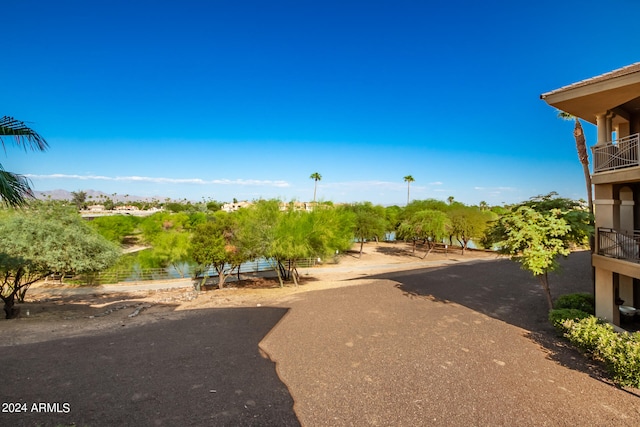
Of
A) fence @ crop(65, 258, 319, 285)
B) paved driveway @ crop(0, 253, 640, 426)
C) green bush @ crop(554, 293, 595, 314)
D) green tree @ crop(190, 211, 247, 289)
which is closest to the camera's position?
paved driveway @ crop(0, 253, 640, 426)

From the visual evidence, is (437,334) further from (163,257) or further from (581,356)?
(163,257)

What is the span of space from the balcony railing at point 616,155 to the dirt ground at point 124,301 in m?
14.1

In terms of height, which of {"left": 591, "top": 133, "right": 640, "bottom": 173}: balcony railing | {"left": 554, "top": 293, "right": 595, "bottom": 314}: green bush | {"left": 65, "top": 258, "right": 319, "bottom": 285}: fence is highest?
{"left": 591, "top": 133, "right": 640, "bottom": 173}: balcony railing

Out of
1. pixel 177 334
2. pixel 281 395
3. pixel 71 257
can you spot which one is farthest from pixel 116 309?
pixel 281 395

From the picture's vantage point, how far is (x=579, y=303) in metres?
12.7

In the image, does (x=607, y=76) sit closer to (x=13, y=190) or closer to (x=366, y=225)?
(x=13, y=190)

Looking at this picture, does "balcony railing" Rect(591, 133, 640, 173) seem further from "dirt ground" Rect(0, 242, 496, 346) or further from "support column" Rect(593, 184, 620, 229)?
"dirt ground" Rect(0, 242, 496, 346)

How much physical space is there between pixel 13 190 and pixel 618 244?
→ 55.6ft

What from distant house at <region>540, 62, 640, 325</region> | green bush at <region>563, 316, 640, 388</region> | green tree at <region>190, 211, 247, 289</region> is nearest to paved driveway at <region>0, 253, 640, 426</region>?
green bush at <region>563, 316, 640, 388</region>

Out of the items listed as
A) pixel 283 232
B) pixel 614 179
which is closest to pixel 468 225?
pixel 283 232

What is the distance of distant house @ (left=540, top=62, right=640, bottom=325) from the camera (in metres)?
10.4

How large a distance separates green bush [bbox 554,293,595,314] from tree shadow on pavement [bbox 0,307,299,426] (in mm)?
12056

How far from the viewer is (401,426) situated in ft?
19.7

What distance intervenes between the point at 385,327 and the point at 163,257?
93.9 feet
